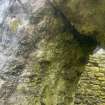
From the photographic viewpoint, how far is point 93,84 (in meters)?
5.04

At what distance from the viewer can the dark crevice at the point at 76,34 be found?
6.40 ft

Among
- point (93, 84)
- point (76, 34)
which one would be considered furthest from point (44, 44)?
point (93, 84)

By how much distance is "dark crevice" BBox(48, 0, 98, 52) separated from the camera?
1952 mm

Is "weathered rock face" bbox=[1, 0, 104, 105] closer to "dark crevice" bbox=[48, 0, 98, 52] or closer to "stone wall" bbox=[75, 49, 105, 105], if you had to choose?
"dark crevice" bbox=[48, 0, 98, 52]

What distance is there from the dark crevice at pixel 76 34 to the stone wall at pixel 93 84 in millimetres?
2862

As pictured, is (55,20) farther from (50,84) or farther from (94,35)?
(50,84)

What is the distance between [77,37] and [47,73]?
0.90 feet

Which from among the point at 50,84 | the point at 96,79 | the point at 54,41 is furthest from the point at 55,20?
the point at 96,79

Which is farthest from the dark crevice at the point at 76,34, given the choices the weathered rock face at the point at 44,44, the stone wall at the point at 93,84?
the stone wall at the point at 93,84

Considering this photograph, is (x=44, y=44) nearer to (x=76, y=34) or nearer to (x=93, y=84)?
(x=76, y=34)

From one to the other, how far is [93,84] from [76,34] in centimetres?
310

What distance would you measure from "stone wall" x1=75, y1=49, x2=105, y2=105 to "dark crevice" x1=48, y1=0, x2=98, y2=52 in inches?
113

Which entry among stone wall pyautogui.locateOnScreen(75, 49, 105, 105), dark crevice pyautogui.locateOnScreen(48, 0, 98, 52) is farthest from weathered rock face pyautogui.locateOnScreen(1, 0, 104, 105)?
stone wall pyautogui.locateOnScreen(75, 49, 105, 105)

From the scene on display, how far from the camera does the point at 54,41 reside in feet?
6.59
